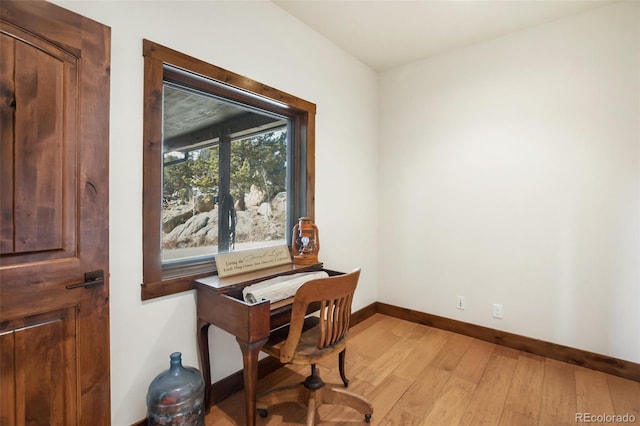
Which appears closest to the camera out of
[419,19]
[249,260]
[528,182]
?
[249,260]

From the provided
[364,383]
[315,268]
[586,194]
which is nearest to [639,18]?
[586,194]

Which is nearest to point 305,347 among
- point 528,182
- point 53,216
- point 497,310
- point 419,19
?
point 53,216

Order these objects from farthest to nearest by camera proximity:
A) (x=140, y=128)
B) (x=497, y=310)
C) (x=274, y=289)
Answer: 1. (x=497, y=310)
2. (x=274, y=289)
3. (x=140, y=128)

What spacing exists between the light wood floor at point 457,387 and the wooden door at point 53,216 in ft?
2.82

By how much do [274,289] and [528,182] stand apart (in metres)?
2.30

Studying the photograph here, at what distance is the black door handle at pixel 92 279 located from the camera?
125 cm

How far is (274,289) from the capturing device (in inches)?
65.4

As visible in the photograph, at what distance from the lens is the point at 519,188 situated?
254 cm

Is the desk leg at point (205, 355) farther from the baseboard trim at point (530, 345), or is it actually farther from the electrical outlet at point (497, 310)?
the electrical outlet at point (497, 310)

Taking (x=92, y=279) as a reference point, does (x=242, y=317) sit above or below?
below

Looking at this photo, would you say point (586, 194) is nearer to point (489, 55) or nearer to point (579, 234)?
point (579, 234)

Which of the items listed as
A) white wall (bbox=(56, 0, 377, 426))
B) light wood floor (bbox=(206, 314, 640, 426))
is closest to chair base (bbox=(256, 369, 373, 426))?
light wood floor (bbox=(206, 314, 640, 426))

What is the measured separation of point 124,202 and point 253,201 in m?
0.94

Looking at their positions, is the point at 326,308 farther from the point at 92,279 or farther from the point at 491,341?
the point at 491,341
